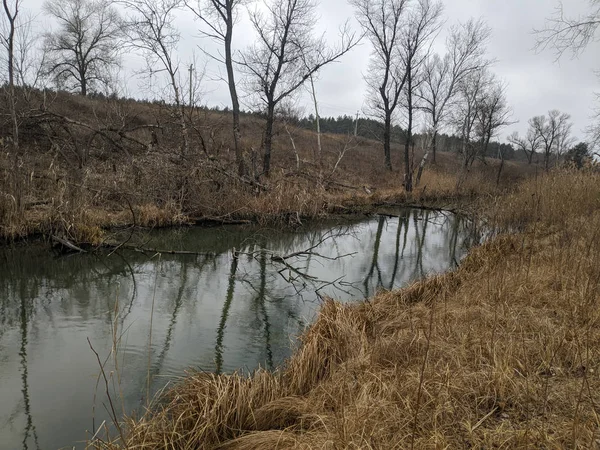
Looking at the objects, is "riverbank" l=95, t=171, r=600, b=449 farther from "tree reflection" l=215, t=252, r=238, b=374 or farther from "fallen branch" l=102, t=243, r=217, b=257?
"fallen branch" l=102, t=243, r=217, b=257

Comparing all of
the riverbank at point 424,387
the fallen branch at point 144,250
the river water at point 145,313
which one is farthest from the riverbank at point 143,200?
the riverbank at point 424,387

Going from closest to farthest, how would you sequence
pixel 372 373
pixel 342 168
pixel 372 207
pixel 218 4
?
pixel 372 373 → pixel 218 4 → pixel 372 207 → pixel 342 168

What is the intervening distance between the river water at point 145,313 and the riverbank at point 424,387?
0.66 meters

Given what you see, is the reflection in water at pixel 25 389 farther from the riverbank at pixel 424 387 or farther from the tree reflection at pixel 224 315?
the tree reflection at pixel 224 315

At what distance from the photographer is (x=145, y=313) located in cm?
583

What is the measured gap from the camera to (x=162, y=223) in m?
11.2

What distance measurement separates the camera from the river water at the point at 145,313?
3.62 metres

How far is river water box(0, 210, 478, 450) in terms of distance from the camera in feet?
11.9

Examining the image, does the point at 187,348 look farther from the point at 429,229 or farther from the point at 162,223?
the point at 429,229

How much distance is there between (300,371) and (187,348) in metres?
1.80

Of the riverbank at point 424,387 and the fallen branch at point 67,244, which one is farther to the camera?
the fallen branch at point 67,244

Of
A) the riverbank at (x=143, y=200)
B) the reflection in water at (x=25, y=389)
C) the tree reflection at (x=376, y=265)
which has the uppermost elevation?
the riverbank at (x=143, y=200)

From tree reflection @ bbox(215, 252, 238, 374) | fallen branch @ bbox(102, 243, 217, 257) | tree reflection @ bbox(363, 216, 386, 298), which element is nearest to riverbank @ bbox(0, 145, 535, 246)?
fallen branch @ bbox(102, 243, 217, 257)

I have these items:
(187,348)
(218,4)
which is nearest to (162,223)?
(187,348)
